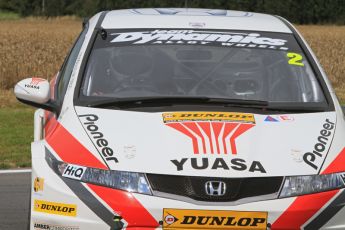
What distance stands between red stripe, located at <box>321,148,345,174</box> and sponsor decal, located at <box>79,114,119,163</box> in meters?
1.08

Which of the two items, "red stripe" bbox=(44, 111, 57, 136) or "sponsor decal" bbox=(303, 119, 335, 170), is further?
"red stripe" bbox=(44, 111, 57, 136)

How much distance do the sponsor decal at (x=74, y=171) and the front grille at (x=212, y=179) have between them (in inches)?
14.7

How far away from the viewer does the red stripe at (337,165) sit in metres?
4.47

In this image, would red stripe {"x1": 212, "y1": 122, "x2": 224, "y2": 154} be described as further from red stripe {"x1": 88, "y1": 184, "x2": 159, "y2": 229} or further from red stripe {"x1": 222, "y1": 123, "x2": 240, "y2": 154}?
red stripe {"x1": 88, "y1": 184, "x2": 159, "y2": 229}

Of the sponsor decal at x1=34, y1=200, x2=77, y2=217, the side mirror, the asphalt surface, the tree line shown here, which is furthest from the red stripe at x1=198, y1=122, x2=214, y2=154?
the tree line

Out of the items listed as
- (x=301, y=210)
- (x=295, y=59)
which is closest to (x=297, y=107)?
(x=295, y=59)

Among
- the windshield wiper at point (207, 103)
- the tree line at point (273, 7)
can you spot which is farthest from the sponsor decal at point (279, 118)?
the tree line at point (273, 7)

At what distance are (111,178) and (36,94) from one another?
3.96 feet

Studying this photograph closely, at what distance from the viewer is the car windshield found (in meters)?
5.47

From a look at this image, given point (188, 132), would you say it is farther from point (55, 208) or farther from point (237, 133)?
point (55, 208)

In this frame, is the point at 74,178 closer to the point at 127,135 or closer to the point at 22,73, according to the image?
the point at 127,135

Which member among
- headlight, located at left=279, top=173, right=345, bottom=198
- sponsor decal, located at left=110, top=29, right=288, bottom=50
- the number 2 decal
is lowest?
headlight, located at left=279, top=173, right=345, bottom=198

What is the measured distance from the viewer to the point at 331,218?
4.35 m

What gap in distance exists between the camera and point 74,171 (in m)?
4.47
